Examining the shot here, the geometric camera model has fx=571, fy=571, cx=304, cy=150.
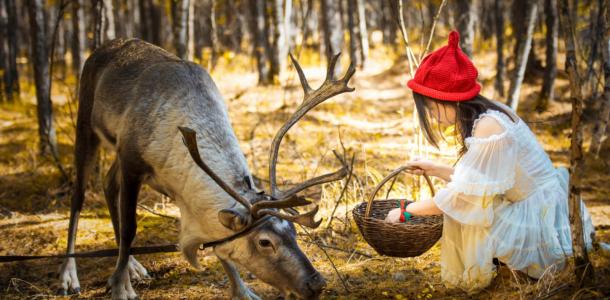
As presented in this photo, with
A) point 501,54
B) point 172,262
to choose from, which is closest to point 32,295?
point 172,262

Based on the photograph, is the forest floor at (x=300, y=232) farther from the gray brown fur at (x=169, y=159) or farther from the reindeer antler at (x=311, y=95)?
the reindeer antler at (x=311, y=95)

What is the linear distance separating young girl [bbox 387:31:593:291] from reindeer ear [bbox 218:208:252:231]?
1065 millimetres

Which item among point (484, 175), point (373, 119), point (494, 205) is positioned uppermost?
point (484, 175)

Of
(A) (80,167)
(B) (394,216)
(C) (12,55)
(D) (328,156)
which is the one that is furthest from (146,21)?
(B) (394,216)

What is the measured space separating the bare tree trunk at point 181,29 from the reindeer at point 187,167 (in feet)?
6.29

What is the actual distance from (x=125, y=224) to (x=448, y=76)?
2382 mm

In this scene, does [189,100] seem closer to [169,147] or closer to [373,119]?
[169,147]

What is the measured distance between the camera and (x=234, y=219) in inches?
122

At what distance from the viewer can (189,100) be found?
384cm

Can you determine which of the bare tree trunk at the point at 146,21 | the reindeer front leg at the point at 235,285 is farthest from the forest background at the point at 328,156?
the bare tree trunk at the point at 146,21

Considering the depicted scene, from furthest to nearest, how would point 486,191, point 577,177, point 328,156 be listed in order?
point 328,156, point 486,191, point 577,177

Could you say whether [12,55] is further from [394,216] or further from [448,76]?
[448,76]

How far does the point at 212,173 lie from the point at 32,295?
6.65ft

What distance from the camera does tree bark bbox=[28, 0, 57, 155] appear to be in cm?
704
